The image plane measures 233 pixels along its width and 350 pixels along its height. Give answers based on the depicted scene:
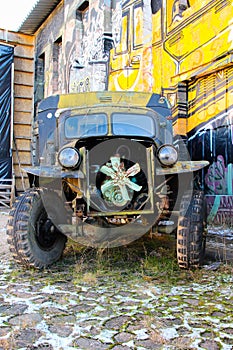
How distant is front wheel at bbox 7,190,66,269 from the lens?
3559mm

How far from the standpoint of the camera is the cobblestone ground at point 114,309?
209cm

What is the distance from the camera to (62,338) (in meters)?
2.12

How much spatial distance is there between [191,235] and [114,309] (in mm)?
1204

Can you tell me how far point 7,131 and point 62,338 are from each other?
14342 millimetres

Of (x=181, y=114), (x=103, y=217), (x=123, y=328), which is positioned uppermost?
(x=181, y=114)

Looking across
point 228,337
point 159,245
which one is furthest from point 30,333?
point 159,245

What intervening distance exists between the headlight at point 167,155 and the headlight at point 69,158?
878 millimetres

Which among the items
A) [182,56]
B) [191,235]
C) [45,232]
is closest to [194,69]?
[182,56]

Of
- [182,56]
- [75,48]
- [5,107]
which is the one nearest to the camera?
[182,56]

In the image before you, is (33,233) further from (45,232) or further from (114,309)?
(114,309)

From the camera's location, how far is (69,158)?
365cm

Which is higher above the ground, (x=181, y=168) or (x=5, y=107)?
(x=5, y=107)

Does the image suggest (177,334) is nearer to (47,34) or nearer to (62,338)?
(62,338)

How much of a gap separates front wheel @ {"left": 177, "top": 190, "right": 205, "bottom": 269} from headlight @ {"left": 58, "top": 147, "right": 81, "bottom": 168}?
1.22 metres
